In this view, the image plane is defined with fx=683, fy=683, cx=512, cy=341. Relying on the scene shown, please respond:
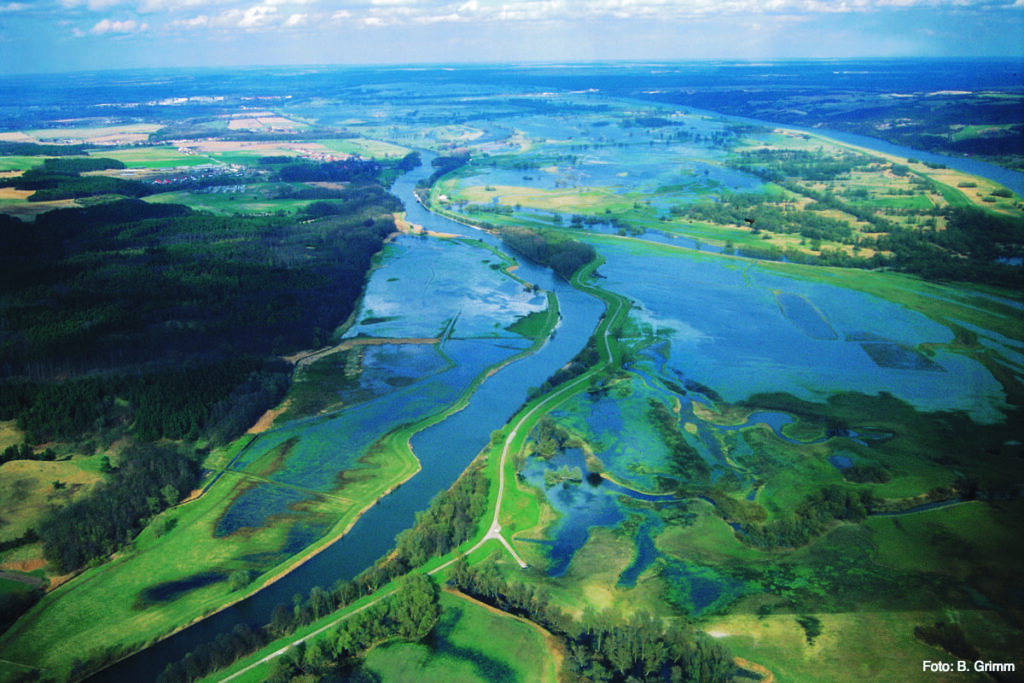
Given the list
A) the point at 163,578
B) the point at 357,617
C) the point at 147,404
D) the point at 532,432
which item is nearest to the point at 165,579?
the point at 163,578

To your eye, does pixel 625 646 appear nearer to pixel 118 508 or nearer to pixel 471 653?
pixel 471 653

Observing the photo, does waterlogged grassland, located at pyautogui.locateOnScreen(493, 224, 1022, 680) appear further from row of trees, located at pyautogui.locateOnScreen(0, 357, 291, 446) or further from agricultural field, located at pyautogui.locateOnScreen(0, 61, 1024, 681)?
row of trees, located at pyautogui.locateOnScreen(0, 357, 291, 446)

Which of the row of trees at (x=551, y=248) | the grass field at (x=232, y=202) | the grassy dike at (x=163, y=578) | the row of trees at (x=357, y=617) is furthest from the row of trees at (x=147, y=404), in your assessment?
the grass field at (x=232, y=202)

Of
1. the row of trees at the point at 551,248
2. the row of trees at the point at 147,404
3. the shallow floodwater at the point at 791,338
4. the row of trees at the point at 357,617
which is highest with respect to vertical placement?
the row of trees at the point at 551,248

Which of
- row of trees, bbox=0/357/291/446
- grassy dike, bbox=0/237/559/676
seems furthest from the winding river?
row of trees, bbox=0/357/291/446

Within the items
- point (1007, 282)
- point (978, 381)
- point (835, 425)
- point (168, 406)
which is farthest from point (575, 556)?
point (1007, 282)

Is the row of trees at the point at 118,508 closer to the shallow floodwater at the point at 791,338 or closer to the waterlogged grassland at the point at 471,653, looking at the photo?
the waterlogged grassland at the point at 471,653

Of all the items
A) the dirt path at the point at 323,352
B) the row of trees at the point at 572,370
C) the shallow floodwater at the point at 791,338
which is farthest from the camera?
the shallow floodwater at the point at 791,338
